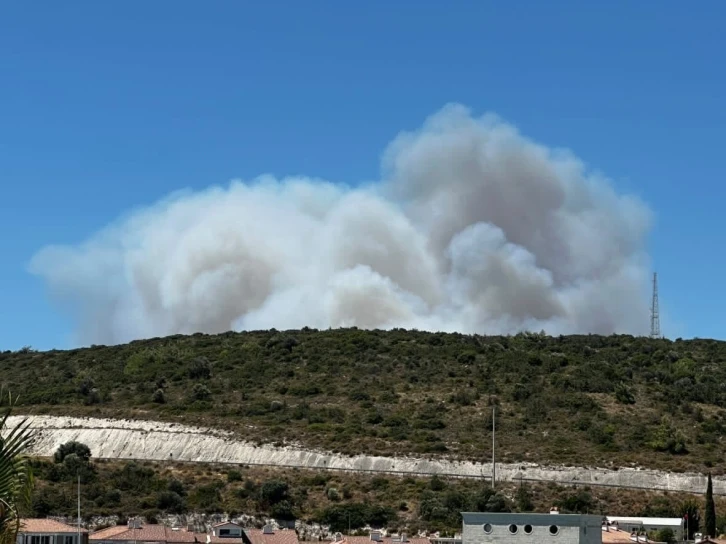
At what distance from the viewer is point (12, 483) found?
14.5 meters

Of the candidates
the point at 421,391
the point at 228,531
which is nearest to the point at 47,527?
the point at 228,531

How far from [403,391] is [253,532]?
197ft

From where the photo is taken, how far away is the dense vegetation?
107 m

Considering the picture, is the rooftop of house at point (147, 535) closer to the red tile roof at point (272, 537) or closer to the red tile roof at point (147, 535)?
the red tile roof at point (147, 535)

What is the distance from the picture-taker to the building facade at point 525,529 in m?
68.9

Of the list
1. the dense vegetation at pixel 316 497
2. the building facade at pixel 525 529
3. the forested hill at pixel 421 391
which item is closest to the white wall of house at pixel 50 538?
the dense vegetation at pixel 316 497

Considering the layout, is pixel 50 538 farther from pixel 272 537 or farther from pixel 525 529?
pixel 525 529

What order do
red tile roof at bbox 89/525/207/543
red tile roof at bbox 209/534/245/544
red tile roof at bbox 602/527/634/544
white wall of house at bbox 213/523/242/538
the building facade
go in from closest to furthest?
the building facade
red tile roof at bbox 602/527/634/544
red tile roof at bbox 89/525/207/543
red tile roof at bbox 209/534/245/544
white wall of house at bbox 213/523/242/538

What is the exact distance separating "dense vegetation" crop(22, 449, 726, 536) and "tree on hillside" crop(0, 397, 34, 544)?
285 ft

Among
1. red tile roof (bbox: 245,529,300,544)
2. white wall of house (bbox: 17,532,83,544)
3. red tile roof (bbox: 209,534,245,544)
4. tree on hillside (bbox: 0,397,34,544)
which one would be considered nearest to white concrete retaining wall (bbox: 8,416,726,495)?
red tile roof (bbox: 245,529,300,544)

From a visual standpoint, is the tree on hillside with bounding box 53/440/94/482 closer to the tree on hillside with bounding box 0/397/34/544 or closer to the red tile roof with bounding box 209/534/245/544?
the red tile roof with bounding box 209/534/245/544

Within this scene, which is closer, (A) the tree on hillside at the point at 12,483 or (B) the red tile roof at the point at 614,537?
(A) the tree on hillside at the point at 12,483

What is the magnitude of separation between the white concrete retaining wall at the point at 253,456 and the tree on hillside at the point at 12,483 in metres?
101

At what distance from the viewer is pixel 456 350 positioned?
174m
